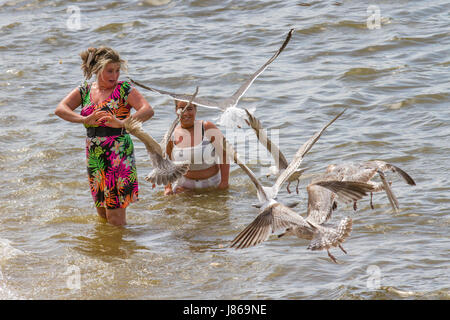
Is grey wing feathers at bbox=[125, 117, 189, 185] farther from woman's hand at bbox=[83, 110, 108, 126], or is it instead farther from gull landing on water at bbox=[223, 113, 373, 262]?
gull landing on water at bbox=[223, 113, 373, 262]

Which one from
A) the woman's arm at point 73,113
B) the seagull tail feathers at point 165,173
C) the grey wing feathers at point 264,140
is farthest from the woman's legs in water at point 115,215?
the grey wing feathers at point 264,140

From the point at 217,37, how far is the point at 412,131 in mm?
5865

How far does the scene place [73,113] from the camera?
5957 millimetres

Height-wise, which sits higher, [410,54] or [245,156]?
[410,54]

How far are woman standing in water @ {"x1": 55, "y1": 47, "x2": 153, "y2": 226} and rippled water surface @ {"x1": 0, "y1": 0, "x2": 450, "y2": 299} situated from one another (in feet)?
1.86

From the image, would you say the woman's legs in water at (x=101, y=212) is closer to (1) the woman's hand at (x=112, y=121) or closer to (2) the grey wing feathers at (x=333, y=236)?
(1) the woman's hand at (x=112, y=121)

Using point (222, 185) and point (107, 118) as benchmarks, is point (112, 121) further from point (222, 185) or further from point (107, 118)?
point (222, 185)

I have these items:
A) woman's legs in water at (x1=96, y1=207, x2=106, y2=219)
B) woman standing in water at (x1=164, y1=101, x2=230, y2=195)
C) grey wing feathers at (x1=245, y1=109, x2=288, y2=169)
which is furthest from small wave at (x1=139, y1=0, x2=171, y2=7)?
grey wing feathers at (x1=245, y1=109, x2=288, y2=169)

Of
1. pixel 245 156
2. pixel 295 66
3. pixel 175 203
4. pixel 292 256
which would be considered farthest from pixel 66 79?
pixel 292 256

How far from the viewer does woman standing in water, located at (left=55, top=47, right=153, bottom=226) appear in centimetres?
595

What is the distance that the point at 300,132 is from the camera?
9.26 meters

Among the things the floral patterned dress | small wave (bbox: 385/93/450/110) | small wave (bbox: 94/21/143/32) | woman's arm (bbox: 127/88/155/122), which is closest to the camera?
woman's arm (bbox: 127/88/155/122)

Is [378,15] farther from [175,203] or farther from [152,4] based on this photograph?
[175,203]

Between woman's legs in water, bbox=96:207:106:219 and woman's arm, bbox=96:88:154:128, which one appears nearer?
woman's arm, bbox=96:88:154:128
